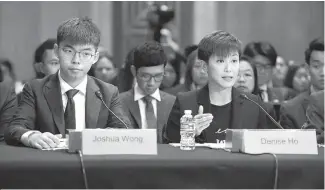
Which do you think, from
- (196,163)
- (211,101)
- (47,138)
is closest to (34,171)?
(47,138)

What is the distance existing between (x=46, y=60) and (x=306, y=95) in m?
1.34

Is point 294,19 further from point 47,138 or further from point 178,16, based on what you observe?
point 47,138

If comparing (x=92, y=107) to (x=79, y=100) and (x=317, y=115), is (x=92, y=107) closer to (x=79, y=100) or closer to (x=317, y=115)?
(x=79, y=100)

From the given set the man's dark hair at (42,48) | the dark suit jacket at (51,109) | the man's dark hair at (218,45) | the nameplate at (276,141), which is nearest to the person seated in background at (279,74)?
the man's dark hair at (42,48)

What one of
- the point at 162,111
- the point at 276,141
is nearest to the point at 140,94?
the point at 162,111

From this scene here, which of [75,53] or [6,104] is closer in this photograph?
[75,53]

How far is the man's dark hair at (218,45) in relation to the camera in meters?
2.57

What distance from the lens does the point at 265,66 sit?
409 cm

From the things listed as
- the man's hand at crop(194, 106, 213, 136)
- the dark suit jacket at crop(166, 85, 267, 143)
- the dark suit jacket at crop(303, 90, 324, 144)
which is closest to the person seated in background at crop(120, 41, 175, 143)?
the dark suit jacket at crop(166, 85, 267, 143)

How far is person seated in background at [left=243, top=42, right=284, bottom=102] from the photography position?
3.82 meters

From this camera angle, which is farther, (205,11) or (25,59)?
(205,11)

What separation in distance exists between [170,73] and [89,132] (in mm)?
2516

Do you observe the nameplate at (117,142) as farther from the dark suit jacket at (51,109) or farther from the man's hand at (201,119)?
the dark suit jacket at (51,109)

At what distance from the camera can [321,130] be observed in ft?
8.39
